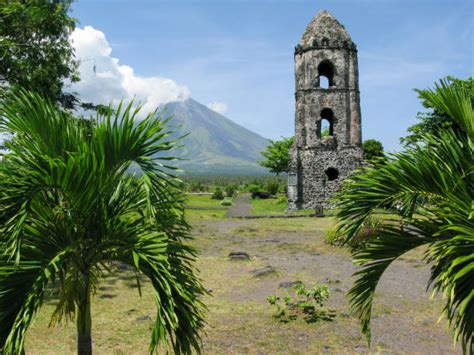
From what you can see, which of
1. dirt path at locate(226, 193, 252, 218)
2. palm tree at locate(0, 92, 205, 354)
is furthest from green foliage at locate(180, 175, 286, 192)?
dirt path at locate(226, 193, 252, 218)

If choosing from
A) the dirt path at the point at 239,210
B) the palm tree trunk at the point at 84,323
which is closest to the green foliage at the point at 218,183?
the palm tree trunk at the point at 84,323

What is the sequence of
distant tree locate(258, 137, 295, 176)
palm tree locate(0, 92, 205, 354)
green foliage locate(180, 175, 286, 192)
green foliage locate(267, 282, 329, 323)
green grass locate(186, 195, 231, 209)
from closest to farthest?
palm tree locate(0, 92, 205, 354)
green foliage locate(267, 282, 329, 323)
green grass locate(186, 195, 231, 209)
distant tree locate(258, 137, 295, 176)
green foliage locate(180, 175, 286, 192)

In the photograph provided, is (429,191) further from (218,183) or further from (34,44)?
(218,183)

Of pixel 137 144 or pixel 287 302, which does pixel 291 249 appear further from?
pixel 137 144

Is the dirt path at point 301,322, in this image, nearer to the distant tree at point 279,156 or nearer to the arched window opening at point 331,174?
the arched window opening at point 331,174

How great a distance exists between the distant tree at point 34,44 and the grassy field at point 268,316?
402cm

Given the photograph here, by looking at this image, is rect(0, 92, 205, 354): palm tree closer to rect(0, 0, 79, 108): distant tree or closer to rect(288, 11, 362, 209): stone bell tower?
rect(0, 0, 79, 108): distant tree

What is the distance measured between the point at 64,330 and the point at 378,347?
412 cm

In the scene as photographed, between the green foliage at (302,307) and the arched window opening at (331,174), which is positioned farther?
the arched window opening at (331,174)

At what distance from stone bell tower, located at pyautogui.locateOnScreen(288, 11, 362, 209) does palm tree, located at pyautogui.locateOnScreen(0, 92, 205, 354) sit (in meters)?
19.0

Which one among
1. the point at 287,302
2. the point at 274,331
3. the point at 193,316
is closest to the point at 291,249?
the point at 287,302

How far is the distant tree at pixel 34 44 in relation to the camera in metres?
7.73

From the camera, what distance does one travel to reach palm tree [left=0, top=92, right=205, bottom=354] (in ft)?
8.96

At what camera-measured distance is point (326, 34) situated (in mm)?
22172
